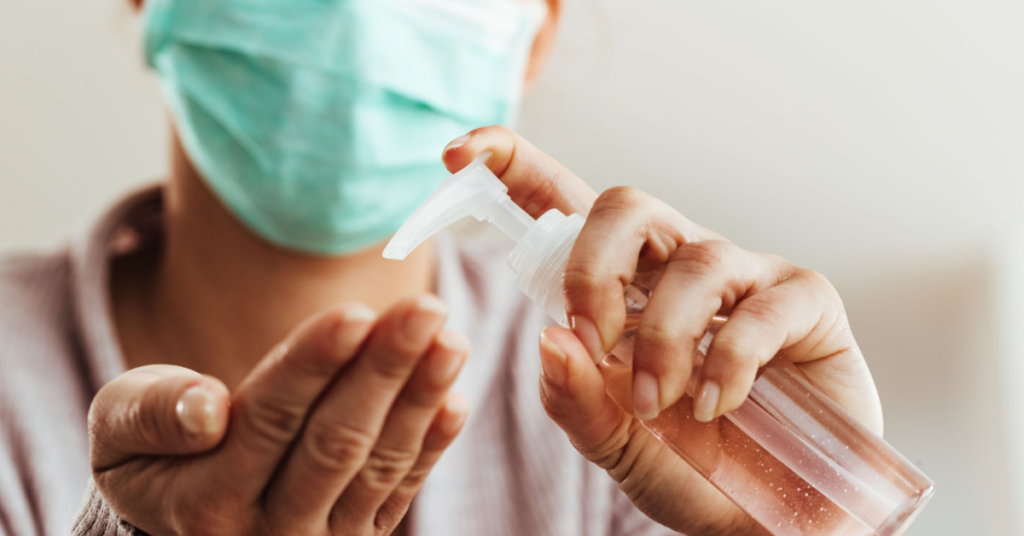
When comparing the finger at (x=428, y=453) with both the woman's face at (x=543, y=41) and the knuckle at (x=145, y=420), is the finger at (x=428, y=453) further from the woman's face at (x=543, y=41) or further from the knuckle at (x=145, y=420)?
the woman's face at (x=543, y=41)

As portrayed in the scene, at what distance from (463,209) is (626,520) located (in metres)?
0.67

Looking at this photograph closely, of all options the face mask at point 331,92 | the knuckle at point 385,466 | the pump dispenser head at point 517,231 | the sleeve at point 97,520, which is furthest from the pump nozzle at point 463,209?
the face mask at point 331,92

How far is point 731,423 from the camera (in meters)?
0.37

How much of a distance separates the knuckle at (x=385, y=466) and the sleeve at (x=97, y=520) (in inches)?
5.2

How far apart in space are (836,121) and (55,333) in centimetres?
93

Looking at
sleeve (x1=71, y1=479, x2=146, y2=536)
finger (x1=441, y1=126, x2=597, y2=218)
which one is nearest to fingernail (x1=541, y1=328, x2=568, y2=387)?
finger (x1=441, y1=126, x2=597, y2=218)

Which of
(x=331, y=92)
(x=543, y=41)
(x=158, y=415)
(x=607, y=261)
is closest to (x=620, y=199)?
(x=607, y=261)

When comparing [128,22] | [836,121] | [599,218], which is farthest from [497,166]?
[128,22]

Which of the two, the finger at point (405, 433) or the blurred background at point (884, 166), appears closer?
the finger at point (405, 433)

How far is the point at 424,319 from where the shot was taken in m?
0.34

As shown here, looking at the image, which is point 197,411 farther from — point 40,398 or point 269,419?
point 40,398

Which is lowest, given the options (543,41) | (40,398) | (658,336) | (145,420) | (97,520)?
(40,398)

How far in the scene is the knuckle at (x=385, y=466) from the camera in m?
0.39

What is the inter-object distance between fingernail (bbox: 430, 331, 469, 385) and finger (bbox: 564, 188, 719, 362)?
0.06 metres
